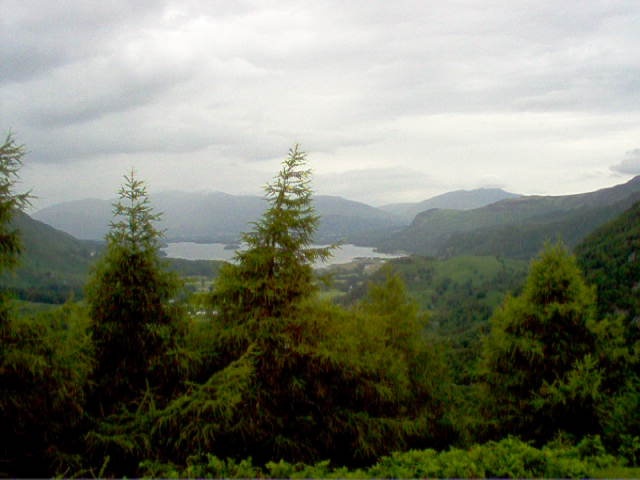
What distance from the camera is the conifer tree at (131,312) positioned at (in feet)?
33.1

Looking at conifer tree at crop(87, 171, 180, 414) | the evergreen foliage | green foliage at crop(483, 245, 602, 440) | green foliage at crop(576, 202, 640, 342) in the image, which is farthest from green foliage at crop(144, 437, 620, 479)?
green foliage at crop(576, 202, 640, 342)

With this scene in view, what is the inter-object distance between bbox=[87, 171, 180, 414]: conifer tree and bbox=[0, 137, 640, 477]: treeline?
0.11 feet

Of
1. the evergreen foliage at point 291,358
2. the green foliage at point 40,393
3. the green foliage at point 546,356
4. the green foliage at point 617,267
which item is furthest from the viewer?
the green foliage at point 617,267

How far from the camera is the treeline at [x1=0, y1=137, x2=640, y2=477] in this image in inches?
321

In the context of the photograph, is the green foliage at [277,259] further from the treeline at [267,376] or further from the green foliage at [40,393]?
the green foliage at [40,393]

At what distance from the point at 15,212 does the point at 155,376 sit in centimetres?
468

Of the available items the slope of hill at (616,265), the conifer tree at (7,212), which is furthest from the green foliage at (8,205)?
the slope of hill at (616,265)

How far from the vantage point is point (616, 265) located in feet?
297

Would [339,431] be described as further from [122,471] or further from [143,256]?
[143,256]

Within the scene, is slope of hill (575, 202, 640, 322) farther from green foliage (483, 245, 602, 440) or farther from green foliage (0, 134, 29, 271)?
green foliage (0, 134, 29, 271)

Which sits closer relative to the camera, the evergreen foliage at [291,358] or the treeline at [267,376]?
the treeline at [267,376]

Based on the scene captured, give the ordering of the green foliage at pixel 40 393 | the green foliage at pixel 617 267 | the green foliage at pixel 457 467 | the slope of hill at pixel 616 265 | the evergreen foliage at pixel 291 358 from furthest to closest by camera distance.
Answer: the slope of hill at pixel 616 265
the green foliage at pixel 617 267
the evergreen foliage at pixel 291 358
the green foliage at pixel 40 393
the green foliage at pixel 457 467

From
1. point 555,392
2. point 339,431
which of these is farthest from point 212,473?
point 555,392

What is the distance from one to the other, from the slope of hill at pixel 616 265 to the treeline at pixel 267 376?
47.1 metres
